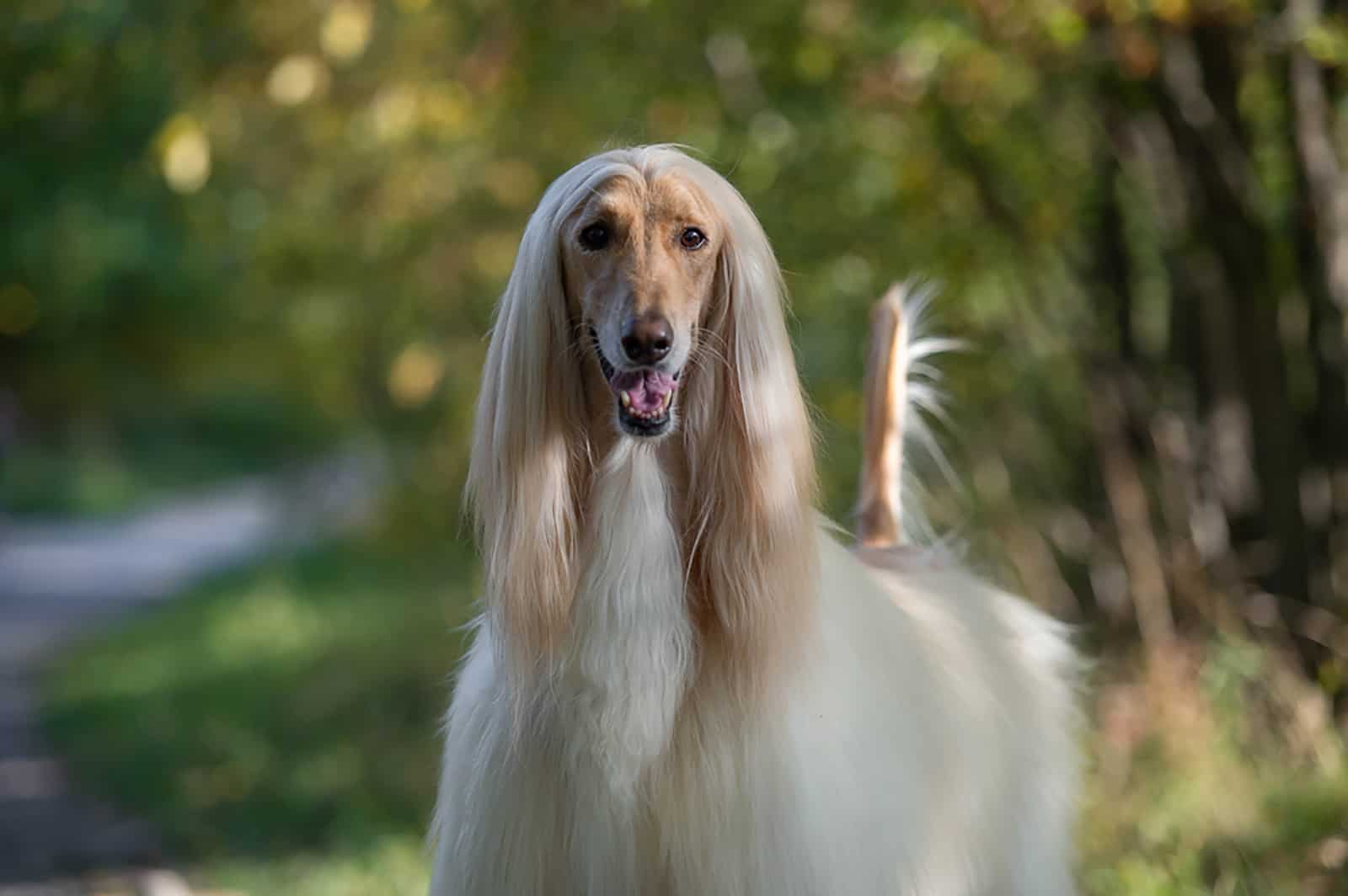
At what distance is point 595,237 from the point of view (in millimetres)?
2844

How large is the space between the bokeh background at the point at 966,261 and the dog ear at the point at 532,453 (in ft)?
7.13

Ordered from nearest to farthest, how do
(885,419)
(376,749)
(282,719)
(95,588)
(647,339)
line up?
(647,339) → (885,419) → (376,749) → (282,719) → (95,588)

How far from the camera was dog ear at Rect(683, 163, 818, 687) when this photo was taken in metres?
2.82

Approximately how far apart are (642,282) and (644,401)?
0.19m

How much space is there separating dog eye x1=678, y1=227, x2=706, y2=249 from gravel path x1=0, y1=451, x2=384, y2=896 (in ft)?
10.5

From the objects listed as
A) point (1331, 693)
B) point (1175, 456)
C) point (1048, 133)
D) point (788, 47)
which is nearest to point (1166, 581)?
point (1175, 456)

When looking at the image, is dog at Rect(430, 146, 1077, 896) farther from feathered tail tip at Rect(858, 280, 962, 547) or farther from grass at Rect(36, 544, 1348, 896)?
grass at Rect(36, 544, 1348, 896)

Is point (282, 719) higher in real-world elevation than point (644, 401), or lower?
higher

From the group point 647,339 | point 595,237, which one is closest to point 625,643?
point 647,339

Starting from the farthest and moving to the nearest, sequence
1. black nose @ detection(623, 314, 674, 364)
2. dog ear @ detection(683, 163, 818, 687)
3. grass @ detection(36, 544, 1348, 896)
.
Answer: grass @ detection(36, 544, 1348, 896) → dog ear @ detection(683, 163, 818, 687) → black nose @ detection(623, 314, 674, 364)

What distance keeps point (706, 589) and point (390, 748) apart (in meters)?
5.25

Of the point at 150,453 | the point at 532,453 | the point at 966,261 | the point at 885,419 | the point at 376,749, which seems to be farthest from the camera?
the point at 150,453

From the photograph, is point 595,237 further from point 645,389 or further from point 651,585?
point 651,585

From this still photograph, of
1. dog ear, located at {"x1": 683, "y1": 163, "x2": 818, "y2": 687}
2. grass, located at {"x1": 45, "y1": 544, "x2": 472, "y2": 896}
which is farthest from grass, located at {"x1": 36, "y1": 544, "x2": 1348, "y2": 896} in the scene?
dog ear, located at {"x1": 683, "y1": 163, "x2": 818, "y2": 687}
